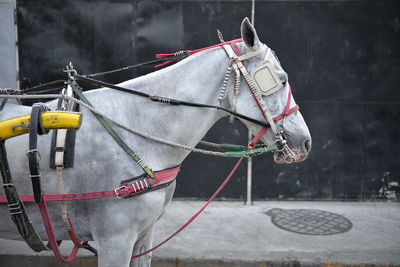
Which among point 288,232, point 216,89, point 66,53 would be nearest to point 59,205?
point 216,89

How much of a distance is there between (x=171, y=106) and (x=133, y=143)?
1.10 ft

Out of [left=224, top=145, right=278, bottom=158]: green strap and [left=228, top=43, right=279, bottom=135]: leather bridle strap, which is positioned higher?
[left=228, top=43, right=279, bottom=135]: leather bridle strap

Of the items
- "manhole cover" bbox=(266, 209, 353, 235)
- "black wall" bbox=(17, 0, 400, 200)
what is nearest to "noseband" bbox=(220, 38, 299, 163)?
"manhole cover" bbox=(266, 209, 353, 235)

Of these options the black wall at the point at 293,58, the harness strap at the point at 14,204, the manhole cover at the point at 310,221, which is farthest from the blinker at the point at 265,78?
the black wall at the point at 293,58

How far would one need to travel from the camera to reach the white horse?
81.2 inches

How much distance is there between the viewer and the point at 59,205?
6.82ft

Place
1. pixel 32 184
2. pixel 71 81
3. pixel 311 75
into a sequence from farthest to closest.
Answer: pixel 311 75
pixel 71 81
pixel 32 184

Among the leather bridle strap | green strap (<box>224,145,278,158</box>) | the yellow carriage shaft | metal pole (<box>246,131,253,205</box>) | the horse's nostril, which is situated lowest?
metal pole (<box>246,131,253,205</box>)

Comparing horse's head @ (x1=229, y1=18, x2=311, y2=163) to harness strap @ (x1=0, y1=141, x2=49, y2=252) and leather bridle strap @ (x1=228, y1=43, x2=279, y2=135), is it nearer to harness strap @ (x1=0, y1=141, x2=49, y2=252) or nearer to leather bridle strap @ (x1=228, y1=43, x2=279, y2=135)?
leather bridle strap @ (x1=228, y1=43, x2=279, y2=135)

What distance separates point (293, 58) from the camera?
5.27 m

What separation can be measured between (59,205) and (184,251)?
2050 mm

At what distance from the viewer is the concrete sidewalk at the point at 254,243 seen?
365cm

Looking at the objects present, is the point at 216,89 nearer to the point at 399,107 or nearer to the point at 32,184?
the point at 32,184

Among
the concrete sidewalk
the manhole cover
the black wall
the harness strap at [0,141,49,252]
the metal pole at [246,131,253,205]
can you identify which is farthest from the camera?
the metal pole at [246,131,253,205]
